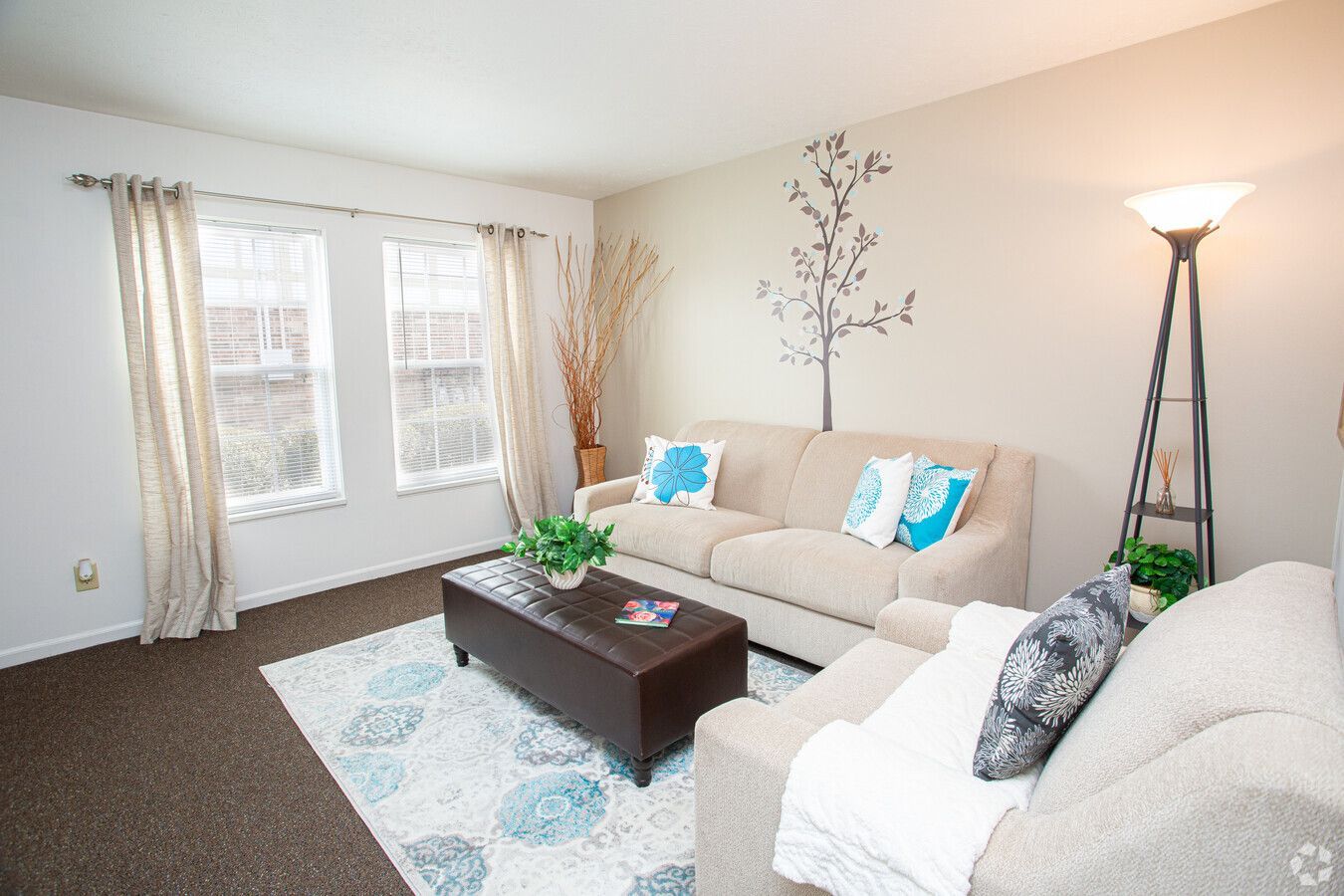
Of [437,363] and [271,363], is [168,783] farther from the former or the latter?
[437,363]

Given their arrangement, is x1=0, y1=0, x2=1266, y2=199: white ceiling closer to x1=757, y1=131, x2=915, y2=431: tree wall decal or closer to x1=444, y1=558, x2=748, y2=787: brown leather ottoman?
x1=757, y1=131, x2=915, y2=431: tree wall decal

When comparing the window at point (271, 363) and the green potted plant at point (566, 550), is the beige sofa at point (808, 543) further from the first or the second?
the window at point (271, 363)

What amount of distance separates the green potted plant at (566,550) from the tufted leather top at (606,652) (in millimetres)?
75

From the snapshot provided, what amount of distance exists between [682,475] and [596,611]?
1.44 meters

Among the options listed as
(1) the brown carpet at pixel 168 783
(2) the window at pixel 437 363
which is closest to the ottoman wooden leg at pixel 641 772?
(1) the brown carpet at pixel 168 783

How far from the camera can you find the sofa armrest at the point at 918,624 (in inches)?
75.8

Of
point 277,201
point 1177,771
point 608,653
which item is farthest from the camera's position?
point 277,201

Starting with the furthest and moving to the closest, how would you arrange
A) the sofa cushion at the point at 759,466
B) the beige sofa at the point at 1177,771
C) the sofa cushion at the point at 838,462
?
the sofa cushion at the point at 759,466 < the sofa cushion at the point at 838,462 < the beige sofa at the point at 1177,771

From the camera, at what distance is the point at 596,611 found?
242cm

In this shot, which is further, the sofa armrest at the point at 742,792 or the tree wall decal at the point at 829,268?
the tree wall decal at the point at 829,268

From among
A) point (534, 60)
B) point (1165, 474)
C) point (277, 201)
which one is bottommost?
point (1165, 474)

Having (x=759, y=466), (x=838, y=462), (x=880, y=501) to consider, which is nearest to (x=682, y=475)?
(x=759, y=466)

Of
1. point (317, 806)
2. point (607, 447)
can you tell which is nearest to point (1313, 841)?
point (317, 806)

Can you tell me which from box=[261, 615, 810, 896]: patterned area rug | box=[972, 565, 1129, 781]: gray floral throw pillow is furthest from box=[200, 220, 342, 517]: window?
box=[972, 565, 1129, 781]: gray floral throw pillow
